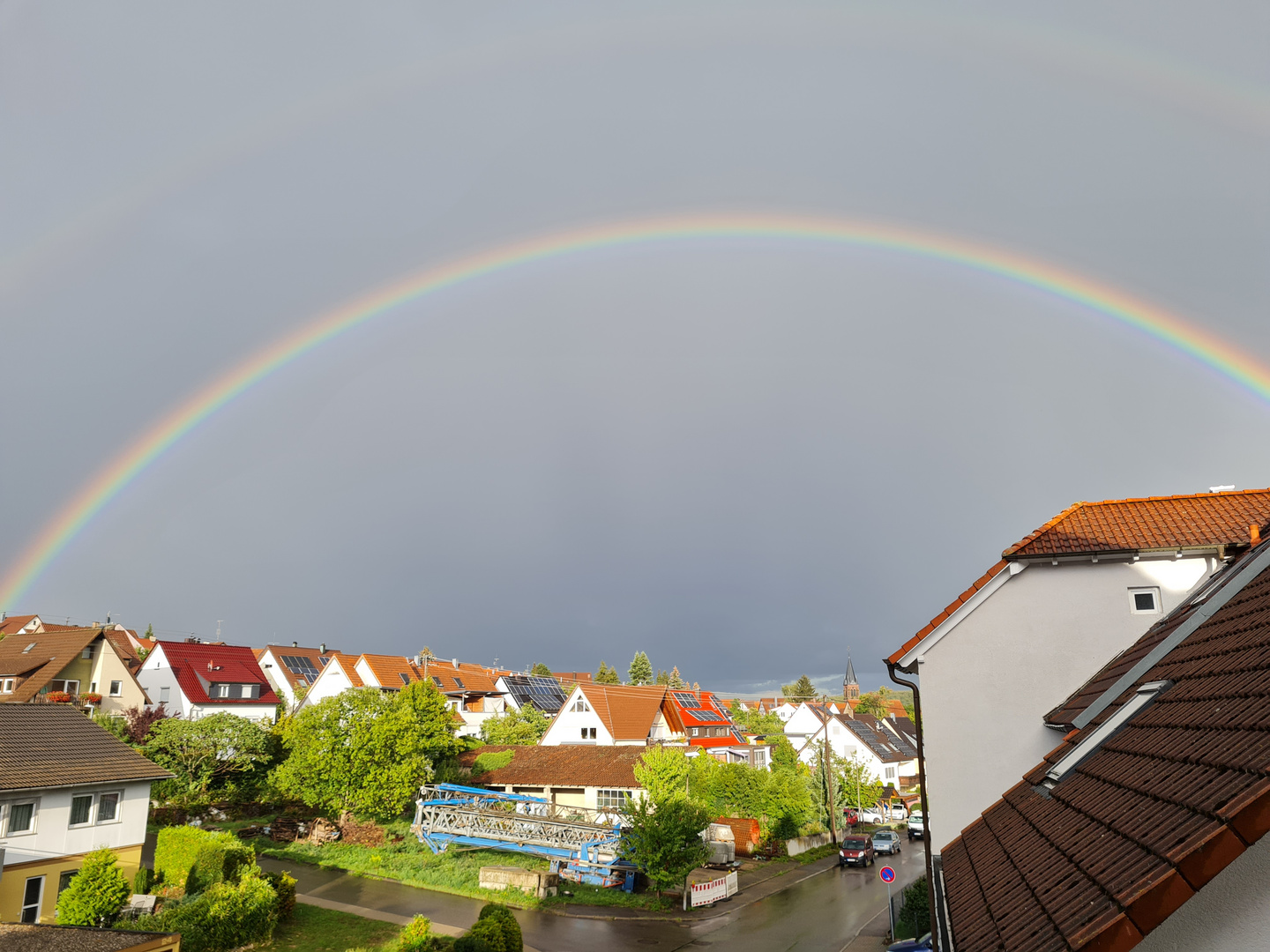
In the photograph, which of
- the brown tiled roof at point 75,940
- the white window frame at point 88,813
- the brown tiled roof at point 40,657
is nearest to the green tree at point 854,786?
the white window frame at point 88,813

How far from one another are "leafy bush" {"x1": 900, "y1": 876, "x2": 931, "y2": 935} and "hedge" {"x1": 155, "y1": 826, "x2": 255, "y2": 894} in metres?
23.7

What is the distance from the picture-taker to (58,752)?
29250mm

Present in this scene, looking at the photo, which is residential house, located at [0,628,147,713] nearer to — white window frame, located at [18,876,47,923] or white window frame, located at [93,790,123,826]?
white window frame, located at [93,790,123,826]

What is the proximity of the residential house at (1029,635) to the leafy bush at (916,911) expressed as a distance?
13179mm

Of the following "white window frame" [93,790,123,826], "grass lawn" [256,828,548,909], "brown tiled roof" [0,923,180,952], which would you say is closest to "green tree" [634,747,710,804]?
"grass lawn" [256,828,548,909]

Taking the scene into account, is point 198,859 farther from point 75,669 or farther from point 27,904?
point 75,669

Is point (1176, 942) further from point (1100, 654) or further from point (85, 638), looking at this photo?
point (85, 638)

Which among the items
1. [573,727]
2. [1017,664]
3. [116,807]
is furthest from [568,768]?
[1017,664]

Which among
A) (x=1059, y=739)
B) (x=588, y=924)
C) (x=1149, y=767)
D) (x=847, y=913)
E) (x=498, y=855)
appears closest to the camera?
(x=1149, y=767)

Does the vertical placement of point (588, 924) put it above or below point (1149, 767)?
below

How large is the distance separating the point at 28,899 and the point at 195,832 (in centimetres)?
515

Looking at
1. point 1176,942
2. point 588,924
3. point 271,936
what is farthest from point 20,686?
point 1176,942

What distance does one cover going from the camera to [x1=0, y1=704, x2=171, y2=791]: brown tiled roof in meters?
27.0

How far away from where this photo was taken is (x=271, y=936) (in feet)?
83.7
